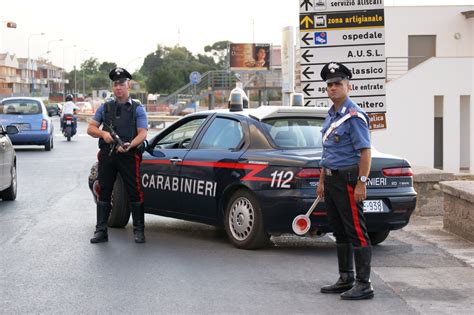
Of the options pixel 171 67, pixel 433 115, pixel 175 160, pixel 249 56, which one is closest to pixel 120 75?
pixel 175 160

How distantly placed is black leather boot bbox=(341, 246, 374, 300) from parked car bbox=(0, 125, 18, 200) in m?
7.75

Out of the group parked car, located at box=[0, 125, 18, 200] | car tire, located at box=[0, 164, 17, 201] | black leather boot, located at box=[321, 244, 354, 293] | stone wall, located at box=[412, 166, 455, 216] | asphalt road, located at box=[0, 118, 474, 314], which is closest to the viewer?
asphalt road, located at box=[0, 118, 474, 314]

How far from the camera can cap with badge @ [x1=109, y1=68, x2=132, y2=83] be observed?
33.7 ft

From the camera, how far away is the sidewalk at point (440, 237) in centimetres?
972

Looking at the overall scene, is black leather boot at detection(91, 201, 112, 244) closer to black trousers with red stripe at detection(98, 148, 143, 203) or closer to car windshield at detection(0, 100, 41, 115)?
black trousers with red stripe at detection(98, 148, 143, 203)

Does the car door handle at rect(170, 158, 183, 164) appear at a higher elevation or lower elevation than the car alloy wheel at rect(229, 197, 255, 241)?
higher

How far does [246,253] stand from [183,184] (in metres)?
1.34

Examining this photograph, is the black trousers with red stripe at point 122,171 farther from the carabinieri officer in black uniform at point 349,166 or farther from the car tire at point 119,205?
the carabinieri officer in black uniform at point 349,166

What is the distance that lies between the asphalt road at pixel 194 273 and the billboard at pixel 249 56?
83556 millimetres

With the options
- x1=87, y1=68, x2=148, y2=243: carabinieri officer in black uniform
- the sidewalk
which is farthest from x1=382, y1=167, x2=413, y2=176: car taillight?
x1=87, y1=68, x2=148, y2=243: carabinieri officer in black uniform

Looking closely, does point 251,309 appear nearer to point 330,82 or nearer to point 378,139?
point 330,82

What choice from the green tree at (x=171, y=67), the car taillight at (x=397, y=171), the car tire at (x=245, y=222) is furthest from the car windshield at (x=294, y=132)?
the green tree at (x=171, y=67)

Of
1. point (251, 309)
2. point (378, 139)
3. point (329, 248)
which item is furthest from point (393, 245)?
point (378, 139)

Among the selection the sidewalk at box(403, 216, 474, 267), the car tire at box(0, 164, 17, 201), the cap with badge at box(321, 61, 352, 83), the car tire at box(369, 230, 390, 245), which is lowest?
the sidewalk at box(403, 216, 474, 267)
